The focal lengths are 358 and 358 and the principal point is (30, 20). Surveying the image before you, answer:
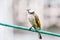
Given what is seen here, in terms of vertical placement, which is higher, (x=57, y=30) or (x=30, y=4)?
(x=30, y=4)

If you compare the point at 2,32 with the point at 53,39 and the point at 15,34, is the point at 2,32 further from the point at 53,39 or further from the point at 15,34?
the point at 53,39

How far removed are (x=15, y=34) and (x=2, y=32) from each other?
198mm

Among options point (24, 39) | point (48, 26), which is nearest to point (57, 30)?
point (48, 26)

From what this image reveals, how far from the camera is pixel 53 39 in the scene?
521 cm

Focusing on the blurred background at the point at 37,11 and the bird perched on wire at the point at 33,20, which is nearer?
the bird perched on wire at the point at 33,20

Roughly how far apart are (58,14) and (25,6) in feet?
1.62

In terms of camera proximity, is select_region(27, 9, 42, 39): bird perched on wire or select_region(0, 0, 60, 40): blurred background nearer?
select_region(27, 9, 42, 39): bird perched on wire

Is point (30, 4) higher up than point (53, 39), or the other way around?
point (30, 4)

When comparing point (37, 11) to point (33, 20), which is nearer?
point (33, 20)

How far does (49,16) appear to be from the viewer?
5105mm

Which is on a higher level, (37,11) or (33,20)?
(33,20)

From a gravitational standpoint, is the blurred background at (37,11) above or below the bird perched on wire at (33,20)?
below

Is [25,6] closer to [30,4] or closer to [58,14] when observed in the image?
[30,4]

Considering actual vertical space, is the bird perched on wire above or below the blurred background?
above
